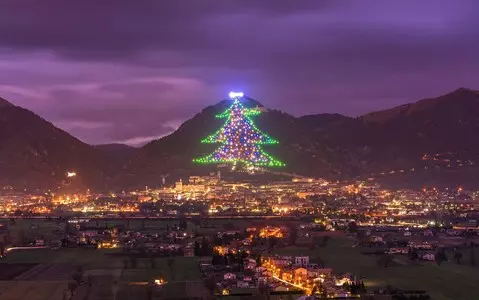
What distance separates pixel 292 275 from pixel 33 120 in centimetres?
4907

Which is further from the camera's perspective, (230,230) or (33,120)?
(33,120)

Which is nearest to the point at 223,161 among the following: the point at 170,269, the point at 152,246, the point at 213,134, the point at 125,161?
the point at 213,134

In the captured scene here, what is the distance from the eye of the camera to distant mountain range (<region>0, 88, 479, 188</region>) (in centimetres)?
6222

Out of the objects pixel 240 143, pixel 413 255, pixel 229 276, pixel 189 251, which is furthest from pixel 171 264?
pixel 240 143

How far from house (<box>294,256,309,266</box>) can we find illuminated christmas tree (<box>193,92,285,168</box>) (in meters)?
31.8

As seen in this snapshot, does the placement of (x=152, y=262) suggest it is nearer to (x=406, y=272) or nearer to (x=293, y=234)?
(x=406, y=272)

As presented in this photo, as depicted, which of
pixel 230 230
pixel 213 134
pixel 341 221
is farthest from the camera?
pixel 213 134

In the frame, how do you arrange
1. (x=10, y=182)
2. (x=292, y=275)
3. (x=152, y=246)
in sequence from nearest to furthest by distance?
(x=292, y=275) < (x=152, y=246) < (x=10, y=182)

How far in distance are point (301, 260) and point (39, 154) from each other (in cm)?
4050

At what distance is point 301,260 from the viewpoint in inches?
1101

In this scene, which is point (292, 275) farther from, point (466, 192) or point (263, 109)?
point (263, 109)

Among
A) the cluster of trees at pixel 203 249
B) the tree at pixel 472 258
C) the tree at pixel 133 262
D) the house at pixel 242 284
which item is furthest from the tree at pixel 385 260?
the tree at pixel 133 262

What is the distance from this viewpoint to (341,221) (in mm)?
39688

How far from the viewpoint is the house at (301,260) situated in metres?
27.5
